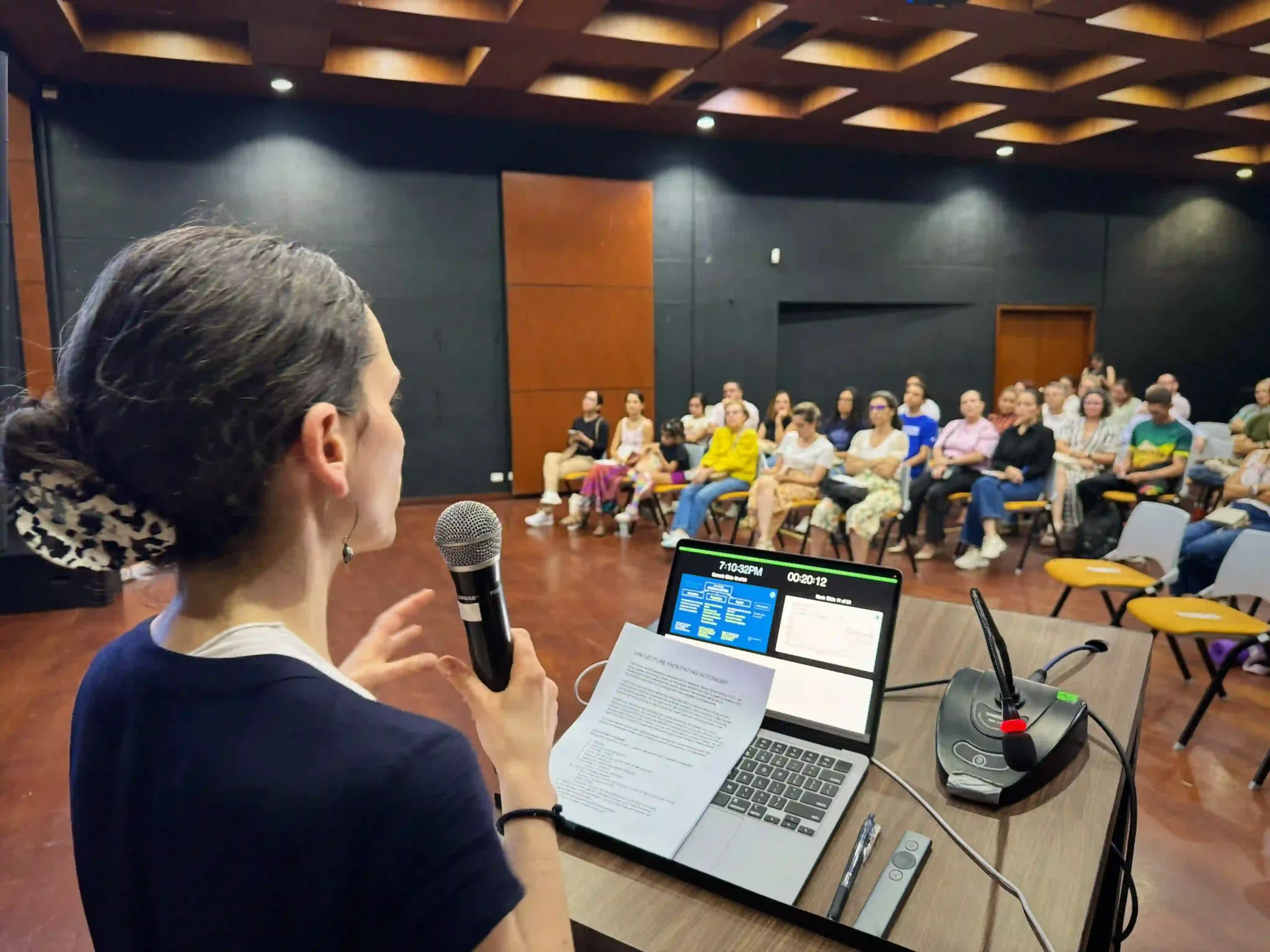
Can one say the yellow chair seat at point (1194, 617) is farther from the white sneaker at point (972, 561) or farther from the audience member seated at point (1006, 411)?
the audience member seated at point (1006, 411)

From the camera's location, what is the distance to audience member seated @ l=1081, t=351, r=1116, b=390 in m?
8.82

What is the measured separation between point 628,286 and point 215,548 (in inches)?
332

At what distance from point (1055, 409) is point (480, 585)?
7069mm

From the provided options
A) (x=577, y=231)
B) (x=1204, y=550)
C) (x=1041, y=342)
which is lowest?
(x=1204, y=550)

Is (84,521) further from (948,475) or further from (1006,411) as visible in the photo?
(1006,411)

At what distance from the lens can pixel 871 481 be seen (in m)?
5.60

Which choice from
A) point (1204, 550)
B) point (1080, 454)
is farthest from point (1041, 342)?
point (1204, 550)

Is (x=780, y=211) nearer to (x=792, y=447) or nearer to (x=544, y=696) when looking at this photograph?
(x=792, y=447)

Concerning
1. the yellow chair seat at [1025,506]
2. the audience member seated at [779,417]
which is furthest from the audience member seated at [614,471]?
the yellow chair seat at [1025,506]

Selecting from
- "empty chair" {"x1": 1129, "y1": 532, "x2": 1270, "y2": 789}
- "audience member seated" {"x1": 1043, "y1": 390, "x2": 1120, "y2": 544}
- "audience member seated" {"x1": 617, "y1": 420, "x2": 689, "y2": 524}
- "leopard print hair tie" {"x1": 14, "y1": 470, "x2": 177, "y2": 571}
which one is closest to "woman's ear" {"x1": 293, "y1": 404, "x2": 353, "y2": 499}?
"leopard print hair tie" {"x1": 14, "y1": 470, "x2": 177, "y2": 571}

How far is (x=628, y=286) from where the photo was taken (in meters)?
8.85

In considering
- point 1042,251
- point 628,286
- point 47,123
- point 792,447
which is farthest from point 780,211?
point 47,123

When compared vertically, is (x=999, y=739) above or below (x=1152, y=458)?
above

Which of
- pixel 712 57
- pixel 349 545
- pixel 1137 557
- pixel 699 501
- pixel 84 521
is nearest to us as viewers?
pixel 84 521
